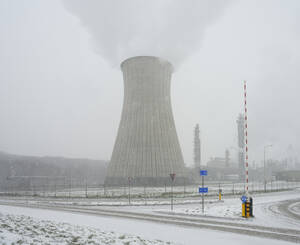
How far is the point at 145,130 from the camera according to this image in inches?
1225

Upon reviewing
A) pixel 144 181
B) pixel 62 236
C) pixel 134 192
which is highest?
pixel 62 236

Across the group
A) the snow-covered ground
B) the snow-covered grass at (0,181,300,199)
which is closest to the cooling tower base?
the snow-covered grass at (0,181,300,199)

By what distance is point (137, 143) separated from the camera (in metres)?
31.0

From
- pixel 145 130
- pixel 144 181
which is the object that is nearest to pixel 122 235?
pixel 145 130

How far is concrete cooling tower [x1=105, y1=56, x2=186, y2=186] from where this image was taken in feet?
102

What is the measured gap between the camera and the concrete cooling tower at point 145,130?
1223 inches

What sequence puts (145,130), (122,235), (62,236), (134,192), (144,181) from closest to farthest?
(62,236)
(122,235)
(134,192)
(145,130)
(144,181)

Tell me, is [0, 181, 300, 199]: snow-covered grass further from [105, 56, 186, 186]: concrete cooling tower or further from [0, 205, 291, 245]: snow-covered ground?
[0, 205, 291, 245]: snow-covered ground

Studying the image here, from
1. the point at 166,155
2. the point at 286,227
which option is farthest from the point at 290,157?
the point at 286,227

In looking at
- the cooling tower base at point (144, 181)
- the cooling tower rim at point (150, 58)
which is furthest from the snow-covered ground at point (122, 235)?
the cooling tower rim at point (150, 58)

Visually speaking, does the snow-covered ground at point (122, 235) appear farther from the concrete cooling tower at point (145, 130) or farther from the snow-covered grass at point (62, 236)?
the concrete cooling tower at point (145, 130)

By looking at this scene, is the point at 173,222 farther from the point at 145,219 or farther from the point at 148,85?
the point at 148,85

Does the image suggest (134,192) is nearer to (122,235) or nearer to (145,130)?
(145,130)

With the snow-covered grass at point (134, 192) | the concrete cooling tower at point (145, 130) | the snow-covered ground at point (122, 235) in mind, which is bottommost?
the snow-covered grass at point (134, 192)
